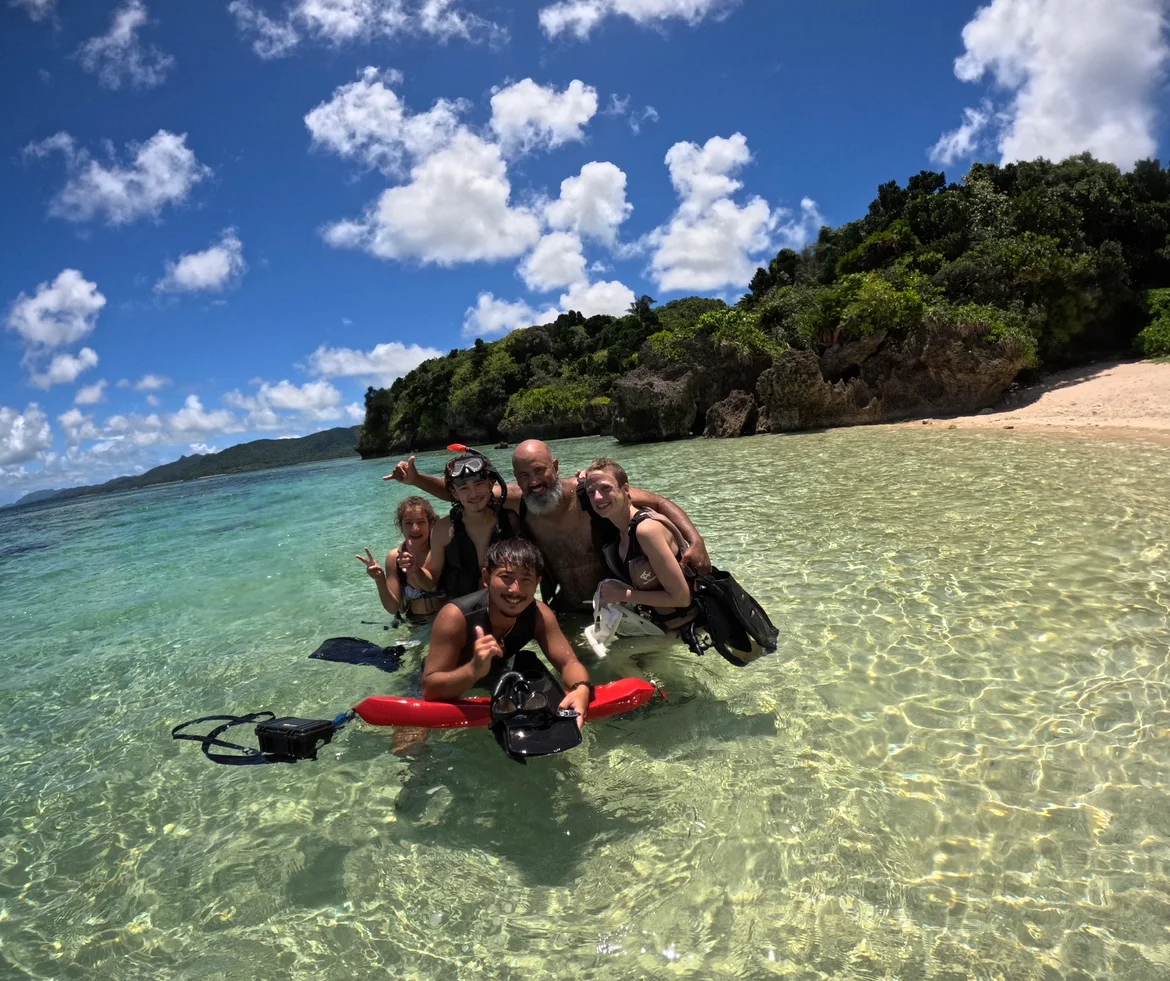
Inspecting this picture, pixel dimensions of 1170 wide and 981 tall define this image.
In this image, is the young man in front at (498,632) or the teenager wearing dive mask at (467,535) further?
the teenager wearing dive mask at (467,535)

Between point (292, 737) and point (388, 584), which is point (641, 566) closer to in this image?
point (292, 737)

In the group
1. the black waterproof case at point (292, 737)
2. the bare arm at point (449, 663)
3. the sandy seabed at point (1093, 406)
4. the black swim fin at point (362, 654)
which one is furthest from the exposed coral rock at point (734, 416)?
the black waterproof case at point (292, 737)

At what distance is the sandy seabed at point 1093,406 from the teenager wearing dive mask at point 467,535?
13435 mm

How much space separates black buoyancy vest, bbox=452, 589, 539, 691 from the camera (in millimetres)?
3363

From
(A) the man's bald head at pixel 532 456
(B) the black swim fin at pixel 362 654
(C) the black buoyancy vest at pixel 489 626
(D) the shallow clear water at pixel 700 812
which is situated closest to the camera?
(D) the shallow clear water at pixel 700 812

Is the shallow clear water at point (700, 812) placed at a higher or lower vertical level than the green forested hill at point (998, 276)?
lower

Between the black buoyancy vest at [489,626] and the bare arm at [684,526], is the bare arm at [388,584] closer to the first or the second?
the black buoyancy vest at [489,626]

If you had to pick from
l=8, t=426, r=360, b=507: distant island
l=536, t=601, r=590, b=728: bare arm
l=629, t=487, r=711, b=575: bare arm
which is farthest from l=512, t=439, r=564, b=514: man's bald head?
l=8, t=426, r=360, b=507: distant island

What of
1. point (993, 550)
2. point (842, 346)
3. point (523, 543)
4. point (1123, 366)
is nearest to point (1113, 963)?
point (523, 543)

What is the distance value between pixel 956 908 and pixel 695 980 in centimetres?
102

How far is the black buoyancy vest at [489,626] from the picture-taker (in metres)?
3.36

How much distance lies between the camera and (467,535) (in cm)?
412

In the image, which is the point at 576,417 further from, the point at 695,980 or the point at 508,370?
the point at 695,980

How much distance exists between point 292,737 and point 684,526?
8.47ft
